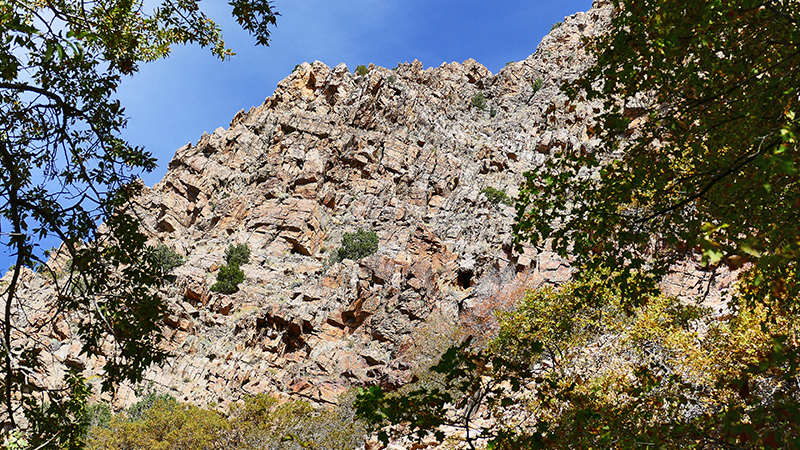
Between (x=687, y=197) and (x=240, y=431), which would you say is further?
(x=240, y=431)

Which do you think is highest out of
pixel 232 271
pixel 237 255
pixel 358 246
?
pixel 358 246

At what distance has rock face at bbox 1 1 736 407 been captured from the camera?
30.4m

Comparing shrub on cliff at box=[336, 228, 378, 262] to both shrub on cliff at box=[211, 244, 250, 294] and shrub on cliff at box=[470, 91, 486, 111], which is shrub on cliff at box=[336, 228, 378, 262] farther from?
shrub on cliff at box=[470, 91, 486, 111]

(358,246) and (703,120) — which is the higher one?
(358,246)

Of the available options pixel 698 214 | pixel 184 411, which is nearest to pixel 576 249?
pixel 698 214

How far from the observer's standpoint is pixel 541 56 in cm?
7488

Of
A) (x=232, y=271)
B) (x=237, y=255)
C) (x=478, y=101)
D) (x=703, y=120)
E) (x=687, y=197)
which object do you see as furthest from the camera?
(x=478, y=101)

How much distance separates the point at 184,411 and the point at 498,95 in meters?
63.7

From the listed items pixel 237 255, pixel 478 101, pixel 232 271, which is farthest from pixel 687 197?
pixel 478 101

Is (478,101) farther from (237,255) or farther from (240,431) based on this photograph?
(240,431)

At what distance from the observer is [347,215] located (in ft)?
167

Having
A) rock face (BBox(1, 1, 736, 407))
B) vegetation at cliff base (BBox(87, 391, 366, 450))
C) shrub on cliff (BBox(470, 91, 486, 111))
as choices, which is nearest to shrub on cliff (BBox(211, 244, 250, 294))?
rock face (BBox(1, 1, 736, 407))

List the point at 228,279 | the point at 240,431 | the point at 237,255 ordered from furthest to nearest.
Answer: the point at 237,255, the point at 228,279, the point at 240,431

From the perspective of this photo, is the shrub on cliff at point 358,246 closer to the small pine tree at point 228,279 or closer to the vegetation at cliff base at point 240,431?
the small pine tree at point 228,279
